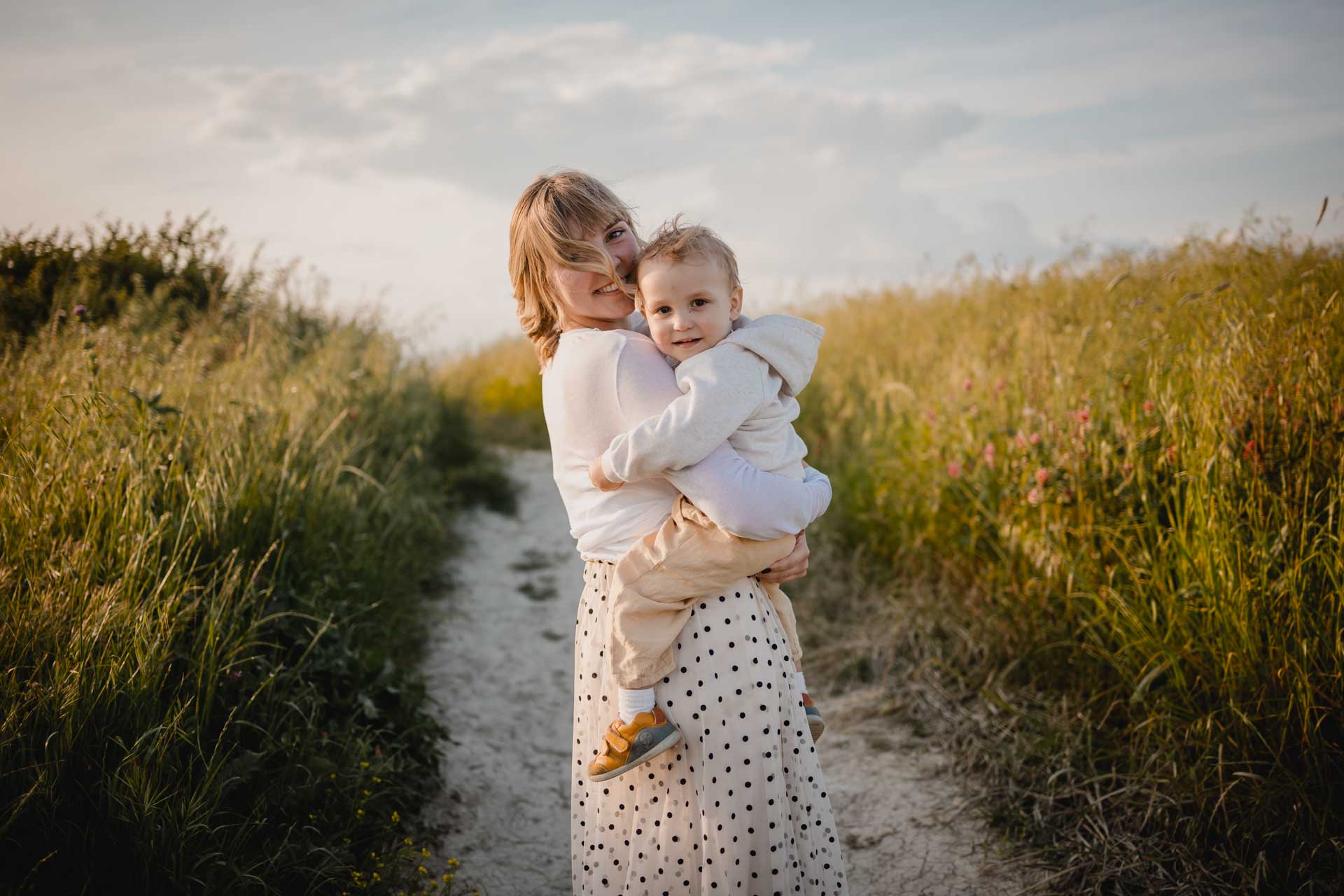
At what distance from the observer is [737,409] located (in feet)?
5.79

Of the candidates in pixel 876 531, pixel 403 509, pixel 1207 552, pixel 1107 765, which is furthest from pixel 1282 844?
pixel 403 509

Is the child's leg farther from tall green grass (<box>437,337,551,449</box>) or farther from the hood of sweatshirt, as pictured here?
tall green grass (<box>437,337,551,449</box>)

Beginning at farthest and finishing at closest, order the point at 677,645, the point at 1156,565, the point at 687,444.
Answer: the point at 1156,565 < the point at 677,645 < the point at 687,444

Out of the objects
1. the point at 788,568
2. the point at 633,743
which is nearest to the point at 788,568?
the point at 788,568

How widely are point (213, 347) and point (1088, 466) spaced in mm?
5922

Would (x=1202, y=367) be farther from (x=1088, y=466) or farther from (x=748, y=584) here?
(x=748, y=584)

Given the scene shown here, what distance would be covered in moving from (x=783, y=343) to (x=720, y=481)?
0.39 metres

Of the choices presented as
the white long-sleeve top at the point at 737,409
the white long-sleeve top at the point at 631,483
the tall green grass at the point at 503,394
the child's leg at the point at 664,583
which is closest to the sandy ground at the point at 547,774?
the child's leg at the point at 664,583

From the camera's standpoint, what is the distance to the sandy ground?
2.94 m

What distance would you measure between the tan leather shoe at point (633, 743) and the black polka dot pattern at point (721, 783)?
0.05 metres

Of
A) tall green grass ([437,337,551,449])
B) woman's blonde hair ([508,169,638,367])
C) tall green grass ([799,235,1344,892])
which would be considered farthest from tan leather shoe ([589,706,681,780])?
tall green grass ([437,337,551,449])

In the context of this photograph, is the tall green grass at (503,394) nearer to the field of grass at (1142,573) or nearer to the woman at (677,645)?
the field of grass at (1142,573)

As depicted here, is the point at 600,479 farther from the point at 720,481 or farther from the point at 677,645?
the point at 677,645

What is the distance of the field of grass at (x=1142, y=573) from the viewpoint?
2541 mm
